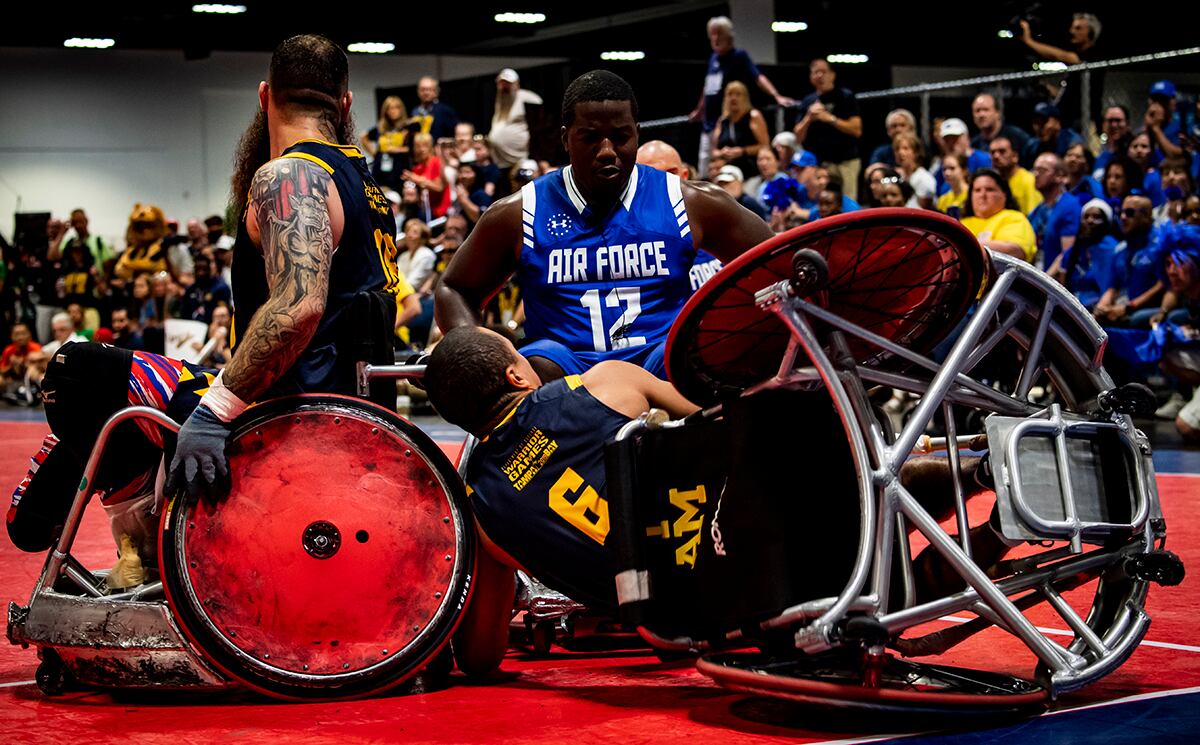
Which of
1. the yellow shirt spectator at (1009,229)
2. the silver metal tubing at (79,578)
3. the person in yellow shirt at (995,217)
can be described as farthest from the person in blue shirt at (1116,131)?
the silver metal tubing at (79,578)

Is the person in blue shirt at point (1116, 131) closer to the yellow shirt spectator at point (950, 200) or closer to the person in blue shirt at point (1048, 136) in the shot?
the person in blue shirt at point (1048, 136)

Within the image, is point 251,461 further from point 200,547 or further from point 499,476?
point 499,476

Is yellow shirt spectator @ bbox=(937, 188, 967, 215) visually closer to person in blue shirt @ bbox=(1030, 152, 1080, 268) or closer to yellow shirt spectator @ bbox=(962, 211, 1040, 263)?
person in blue shirt @ bbox=(1030, 152, 1080, 268)

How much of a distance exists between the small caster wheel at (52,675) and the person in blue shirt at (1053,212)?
923 centimetres

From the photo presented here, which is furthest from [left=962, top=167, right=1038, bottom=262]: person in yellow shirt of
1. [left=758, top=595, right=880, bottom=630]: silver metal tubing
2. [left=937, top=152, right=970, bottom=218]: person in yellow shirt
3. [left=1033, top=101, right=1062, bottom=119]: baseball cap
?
[left=758, top=595, right=880, bottom=630]: silver metal tubing

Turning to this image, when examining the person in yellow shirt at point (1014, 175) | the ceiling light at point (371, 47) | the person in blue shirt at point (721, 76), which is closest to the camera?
the person in yellow shirt at point (1014, 175)

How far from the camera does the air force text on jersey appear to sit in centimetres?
493

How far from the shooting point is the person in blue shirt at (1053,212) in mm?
11352

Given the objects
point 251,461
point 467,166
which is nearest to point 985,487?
point 251,461

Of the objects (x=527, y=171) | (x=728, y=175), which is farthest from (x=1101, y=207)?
(x=527, y=171)

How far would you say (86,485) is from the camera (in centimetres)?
407

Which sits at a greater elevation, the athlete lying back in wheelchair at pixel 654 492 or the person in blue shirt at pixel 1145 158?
the person in blue shirt at pixel 1145 158

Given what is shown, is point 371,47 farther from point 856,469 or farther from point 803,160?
point 856,469

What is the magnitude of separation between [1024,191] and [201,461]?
32.4ft
